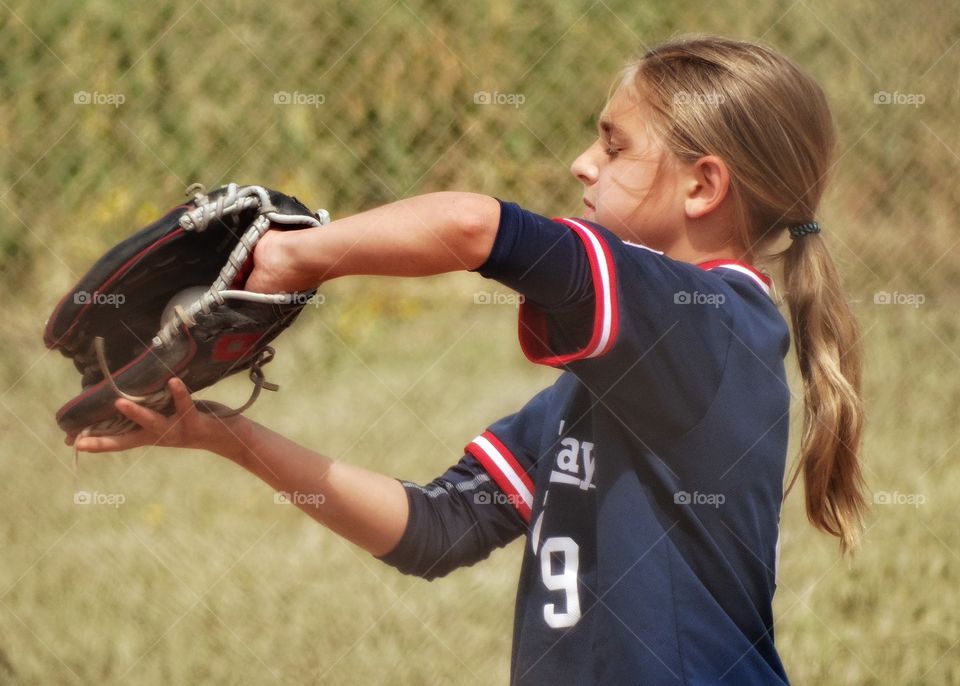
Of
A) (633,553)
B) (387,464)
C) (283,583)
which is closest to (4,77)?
(387,464)

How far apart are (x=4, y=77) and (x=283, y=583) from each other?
2.45 meters

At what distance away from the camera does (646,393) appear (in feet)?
3.91

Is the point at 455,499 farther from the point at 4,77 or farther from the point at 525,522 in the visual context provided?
the point at 4,77

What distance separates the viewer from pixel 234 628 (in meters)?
2.66

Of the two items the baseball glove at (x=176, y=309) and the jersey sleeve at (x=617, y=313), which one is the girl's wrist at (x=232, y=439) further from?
the jersey sleeve at (x=617, y=313)

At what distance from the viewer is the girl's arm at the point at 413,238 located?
43.1 inches
